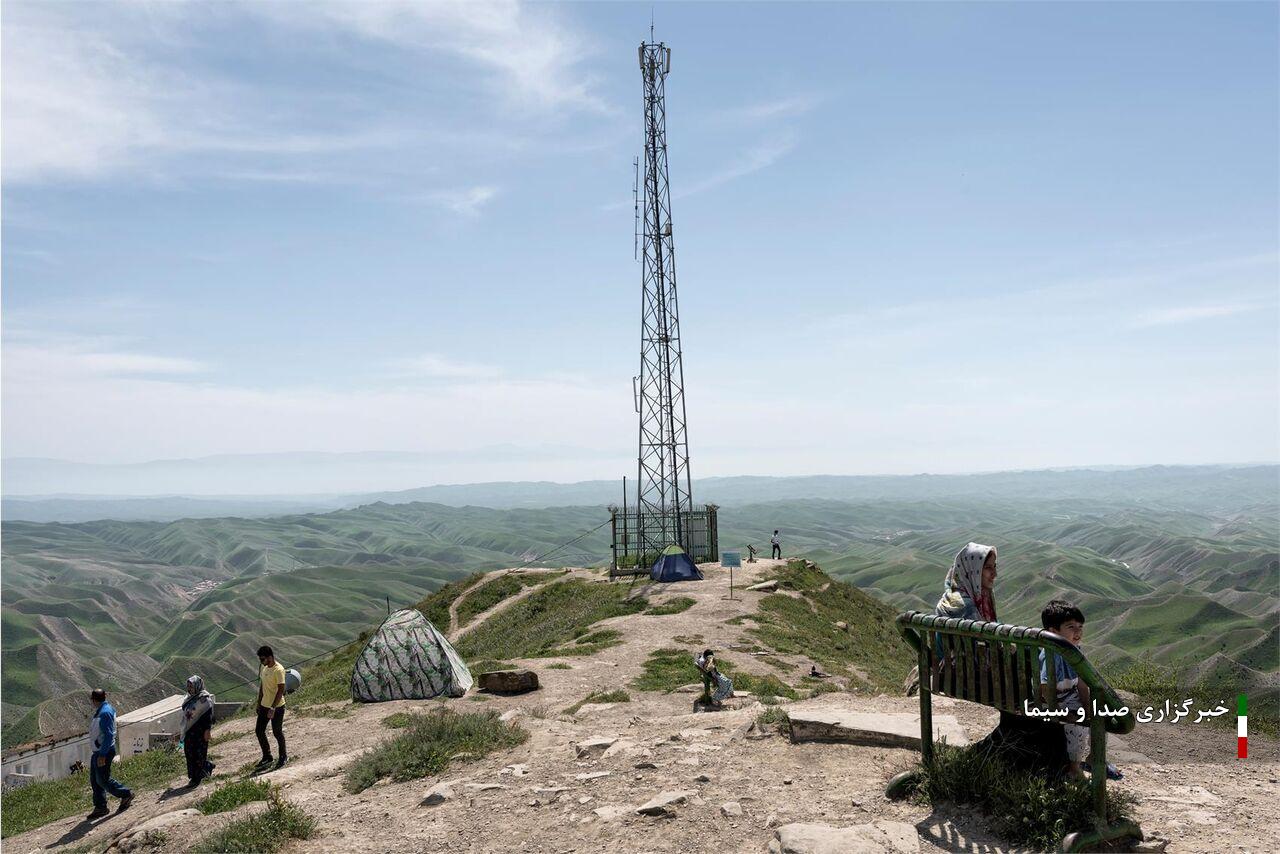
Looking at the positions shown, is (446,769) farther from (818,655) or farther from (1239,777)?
(818,655)

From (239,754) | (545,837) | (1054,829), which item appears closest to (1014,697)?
(1054,829)

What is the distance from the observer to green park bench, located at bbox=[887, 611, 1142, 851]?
6.24 metres

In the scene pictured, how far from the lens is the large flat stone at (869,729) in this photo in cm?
962

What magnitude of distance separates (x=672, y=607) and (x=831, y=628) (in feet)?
22.3

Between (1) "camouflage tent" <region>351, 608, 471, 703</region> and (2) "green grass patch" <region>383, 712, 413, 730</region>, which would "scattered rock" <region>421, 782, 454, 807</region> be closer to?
(2) "green grass patch" <region>383, 712, 413, 730</region>

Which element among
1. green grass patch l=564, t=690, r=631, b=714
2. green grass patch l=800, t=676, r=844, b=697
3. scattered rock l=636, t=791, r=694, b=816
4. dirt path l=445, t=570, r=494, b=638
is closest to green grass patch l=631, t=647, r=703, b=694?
green grass patch l=564, t=690, r=631, b=714

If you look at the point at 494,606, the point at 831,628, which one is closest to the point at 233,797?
the point at 831,628

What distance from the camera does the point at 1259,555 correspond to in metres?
185

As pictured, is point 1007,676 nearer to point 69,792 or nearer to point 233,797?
point 233,797

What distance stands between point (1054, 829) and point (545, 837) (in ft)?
16.5

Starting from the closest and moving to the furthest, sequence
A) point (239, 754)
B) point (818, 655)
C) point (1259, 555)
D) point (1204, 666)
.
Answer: point (239, 754), point (818, 655), point (1204, 666), point (1259, 555)

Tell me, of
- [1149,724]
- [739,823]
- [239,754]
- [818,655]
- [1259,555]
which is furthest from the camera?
[1259,555]

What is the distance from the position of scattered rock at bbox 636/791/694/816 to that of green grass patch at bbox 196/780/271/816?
5.62 metres

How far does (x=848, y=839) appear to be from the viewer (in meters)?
6.98
